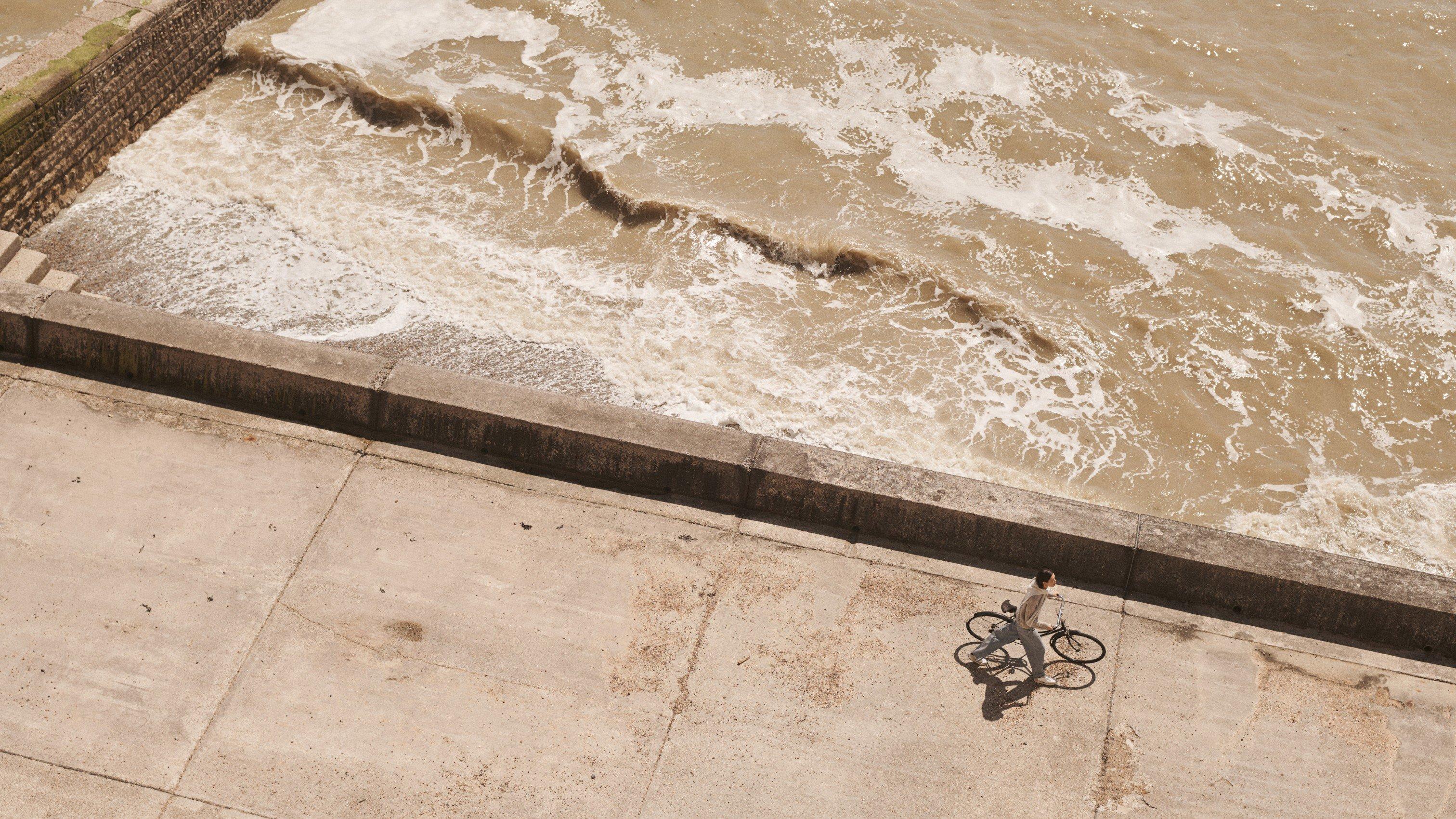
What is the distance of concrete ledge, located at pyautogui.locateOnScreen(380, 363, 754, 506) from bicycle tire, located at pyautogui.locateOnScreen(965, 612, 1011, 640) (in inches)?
71.9

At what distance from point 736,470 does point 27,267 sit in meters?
7.80

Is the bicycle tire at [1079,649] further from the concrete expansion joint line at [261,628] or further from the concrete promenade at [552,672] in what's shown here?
the concrete expansion joint line at [261,628]

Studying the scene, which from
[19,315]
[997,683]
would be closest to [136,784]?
[19,315]

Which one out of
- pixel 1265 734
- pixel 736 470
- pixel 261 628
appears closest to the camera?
pixel 1265 734

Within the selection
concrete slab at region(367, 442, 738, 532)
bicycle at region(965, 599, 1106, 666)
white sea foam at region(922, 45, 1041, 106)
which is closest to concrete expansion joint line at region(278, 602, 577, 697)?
concrete slab at region(367, 442, 738, 532)

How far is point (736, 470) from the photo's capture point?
8234 mm

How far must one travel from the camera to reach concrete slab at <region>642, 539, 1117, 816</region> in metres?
6.86

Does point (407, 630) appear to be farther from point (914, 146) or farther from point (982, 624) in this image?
point (914, 146)

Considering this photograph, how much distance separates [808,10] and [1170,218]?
23.3ft

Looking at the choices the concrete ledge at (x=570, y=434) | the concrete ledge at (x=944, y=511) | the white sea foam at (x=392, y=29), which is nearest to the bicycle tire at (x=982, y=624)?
the concrete ledge at (x=944, y=511)

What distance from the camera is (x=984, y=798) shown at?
687cm

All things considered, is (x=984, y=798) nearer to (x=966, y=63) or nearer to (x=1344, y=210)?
(x=1344, y=210)

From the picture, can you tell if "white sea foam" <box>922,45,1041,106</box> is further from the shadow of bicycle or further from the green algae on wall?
the shadow of bicycle

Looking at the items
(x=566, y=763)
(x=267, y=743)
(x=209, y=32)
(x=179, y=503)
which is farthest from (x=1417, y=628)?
(x=209, y=32)
